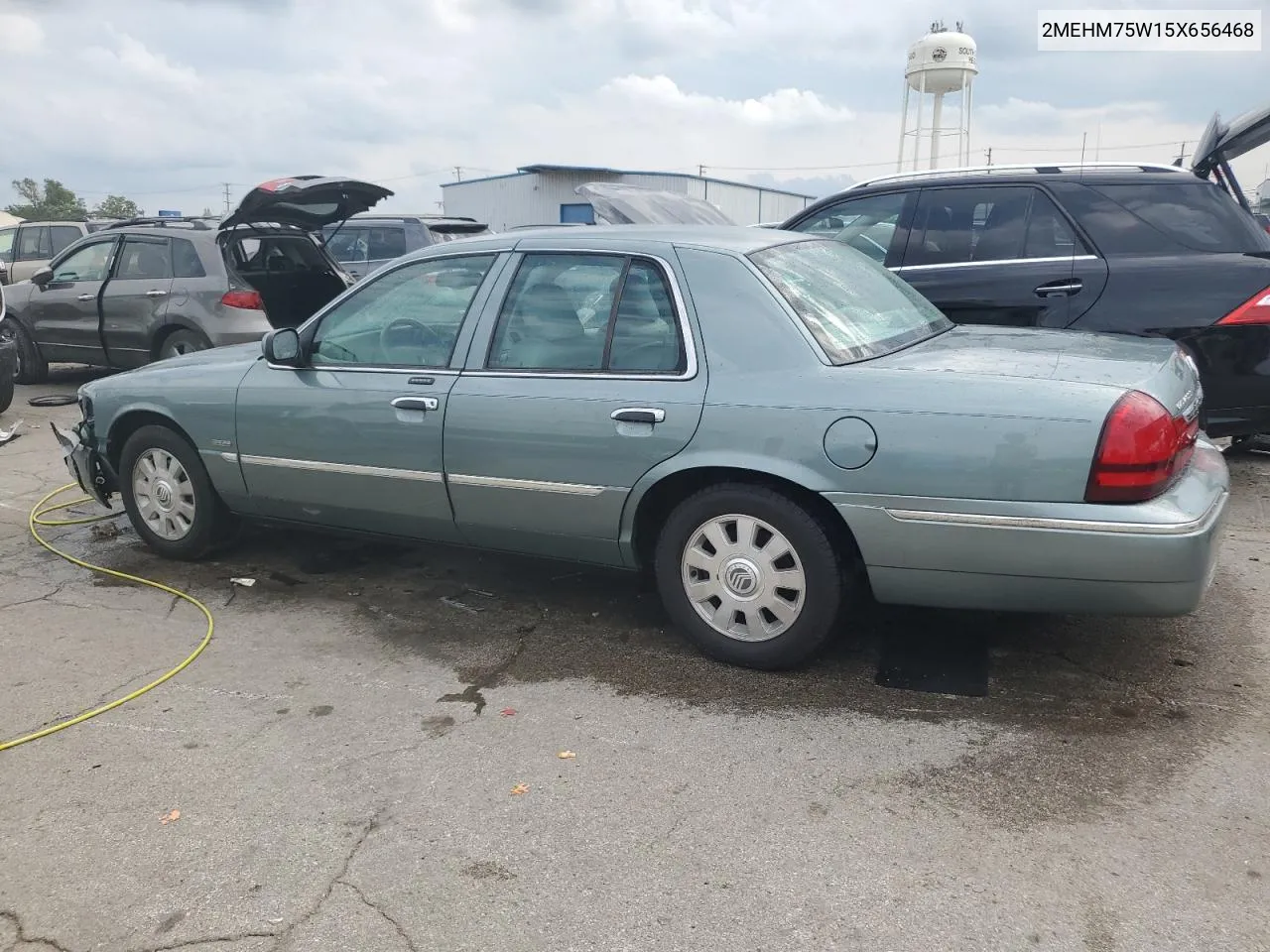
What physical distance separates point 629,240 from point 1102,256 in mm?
3035

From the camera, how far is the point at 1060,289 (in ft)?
18.5

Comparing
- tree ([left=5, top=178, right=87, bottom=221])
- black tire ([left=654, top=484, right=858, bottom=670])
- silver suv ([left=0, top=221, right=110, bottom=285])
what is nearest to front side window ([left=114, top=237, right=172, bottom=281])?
silver suv ([left=0, top=221, right=110, bottom=285])

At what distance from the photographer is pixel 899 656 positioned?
385 cm

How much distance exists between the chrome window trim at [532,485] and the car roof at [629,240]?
36.3 inches

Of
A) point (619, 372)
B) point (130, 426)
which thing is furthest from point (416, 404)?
point (130, 426)

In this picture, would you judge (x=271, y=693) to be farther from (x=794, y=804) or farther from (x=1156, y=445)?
(x=1156, y=445)

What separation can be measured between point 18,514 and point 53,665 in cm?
269

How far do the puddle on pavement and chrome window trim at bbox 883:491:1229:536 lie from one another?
0.66 m

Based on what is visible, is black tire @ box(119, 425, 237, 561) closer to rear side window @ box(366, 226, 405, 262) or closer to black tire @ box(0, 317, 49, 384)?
A: black tire @ box(0, 317, 49, 384)

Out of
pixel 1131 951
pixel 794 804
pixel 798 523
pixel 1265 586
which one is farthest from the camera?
pixel 1265 586

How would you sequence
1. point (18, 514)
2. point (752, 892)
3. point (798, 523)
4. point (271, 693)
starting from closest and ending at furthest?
1. point (752, 892)
2. point (798, 523)
3. point (271, 693)
4. point (18, 514)

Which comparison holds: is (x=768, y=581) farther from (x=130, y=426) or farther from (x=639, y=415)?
(x=130, y=426)

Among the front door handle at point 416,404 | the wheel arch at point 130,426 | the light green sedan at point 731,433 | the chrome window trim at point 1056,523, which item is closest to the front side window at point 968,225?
the light green sedan at point 731,433

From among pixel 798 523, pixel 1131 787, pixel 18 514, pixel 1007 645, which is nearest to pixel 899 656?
pixel 1007 645
